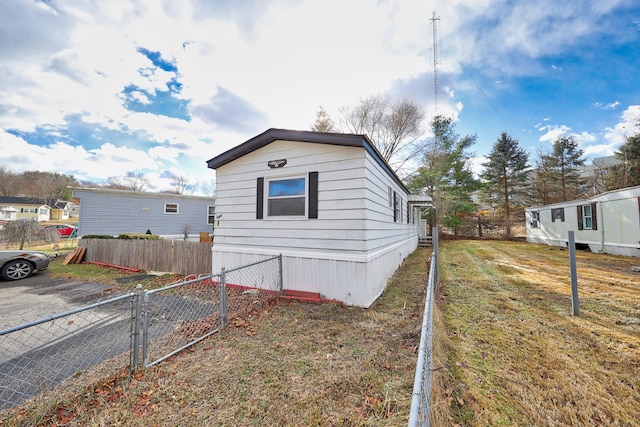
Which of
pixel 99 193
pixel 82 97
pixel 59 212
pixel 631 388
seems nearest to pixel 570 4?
pixel 631 388

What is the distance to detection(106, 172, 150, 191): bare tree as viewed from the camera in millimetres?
40594

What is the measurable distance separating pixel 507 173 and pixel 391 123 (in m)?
13.5

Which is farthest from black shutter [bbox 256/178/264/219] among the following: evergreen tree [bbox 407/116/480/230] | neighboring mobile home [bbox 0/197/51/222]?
neighboring mobile home [bbox 0/197/51/222]

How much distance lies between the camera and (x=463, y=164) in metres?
21.0

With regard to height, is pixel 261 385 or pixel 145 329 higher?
pixel 145 329

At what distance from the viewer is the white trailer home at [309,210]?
4562 millimetres

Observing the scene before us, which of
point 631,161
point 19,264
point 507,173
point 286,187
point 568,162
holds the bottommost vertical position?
point 19,264

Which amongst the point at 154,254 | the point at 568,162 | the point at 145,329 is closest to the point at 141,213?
the point at 154,254

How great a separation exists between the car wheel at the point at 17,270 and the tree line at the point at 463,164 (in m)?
17.7

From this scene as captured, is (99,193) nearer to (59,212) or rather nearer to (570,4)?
(570,4)

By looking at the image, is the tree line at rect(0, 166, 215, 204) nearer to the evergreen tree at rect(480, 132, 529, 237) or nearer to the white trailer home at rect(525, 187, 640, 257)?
the evergreen tree at rect(480, 132, 529, 237)

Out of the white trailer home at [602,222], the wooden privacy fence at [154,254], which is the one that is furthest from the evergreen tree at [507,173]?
the wooden privacy fence at [154,254]

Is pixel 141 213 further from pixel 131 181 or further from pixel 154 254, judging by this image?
pixel 131 181

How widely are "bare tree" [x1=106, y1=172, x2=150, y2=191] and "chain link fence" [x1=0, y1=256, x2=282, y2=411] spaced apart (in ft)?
149
